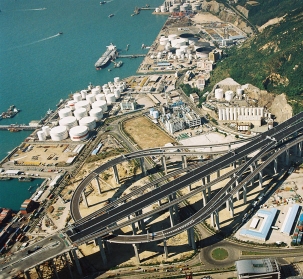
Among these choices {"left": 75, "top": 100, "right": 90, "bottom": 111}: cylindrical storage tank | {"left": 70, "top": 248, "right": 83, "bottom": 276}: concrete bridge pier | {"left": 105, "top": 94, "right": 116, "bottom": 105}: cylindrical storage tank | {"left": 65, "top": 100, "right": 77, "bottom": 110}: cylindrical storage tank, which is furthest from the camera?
{"left": 105, "top": 94, "right": 116, "bottom": 105}: cylindrical storage tank

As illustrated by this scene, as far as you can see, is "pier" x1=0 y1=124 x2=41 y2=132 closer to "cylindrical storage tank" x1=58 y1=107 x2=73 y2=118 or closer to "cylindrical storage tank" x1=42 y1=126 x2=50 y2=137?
"cylindrical storage tank" x1=58 y1=107 x2=73 y2=118

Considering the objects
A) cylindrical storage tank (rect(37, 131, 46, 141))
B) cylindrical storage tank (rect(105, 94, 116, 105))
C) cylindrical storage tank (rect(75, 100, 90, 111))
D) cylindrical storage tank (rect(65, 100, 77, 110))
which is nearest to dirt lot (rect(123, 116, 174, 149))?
cylindrical storage tank (rect(105, 94, 116, 105))

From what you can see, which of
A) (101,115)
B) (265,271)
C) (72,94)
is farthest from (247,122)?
(72,94)

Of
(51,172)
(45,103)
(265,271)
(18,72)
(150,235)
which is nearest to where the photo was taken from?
(265,271)

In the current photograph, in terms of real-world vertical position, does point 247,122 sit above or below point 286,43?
below

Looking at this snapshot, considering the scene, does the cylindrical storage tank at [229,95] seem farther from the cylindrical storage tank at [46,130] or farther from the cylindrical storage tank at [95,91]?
the cylindrical storage tank at [46,130]

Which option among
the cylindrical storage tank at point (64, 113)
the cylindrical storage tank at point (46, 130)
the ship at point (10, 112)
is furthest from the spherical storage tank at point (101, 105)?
the ship at point (10, 112)

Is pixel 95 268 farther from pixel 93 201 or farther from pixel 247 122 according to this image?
pixel 247 122
